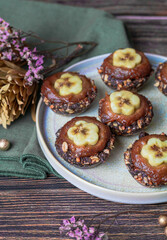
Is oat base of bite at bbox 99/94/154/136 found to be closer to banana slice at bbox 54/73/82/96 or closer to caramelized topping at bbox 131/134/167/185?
caramelized topping at bbox 131/134/167/185

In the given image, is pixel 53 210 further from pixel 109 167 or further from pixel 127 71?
pixel 127 71

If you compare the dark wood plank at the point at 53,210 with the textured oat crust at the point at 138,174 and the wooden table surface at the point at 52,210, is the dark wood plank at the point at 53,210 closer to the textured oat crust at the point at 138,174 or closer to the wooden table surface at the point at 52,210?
the wooden table surface at the point at 52,210

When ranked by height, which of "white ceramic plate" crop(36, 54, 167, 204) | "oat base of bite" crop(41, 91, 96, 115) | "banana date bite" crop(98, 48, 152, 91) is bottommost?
"white ceramic plate" crop(36, 54, 167, 204)

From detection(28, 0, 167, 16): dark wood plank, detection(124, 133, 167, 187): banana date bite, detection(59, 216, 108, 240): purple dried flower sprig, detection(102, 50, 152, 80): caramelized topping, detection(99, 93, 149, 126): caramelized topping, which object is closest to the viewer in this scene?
detection(59, 216, 108, 240): purple dried flower sprig

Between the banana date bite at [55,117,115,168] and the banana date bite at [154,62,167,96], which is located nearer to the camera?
the banana date bite at [55,117,115,168]

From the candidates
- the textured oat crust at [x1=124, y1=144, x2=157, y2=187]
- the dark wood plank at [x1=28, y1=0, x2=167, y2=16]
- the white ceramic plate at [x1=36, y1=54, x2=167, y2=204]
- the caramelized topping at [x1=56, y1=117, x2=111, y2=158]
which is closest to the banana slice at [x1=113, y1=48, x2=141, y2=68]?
the white ceramic plate at [x1=36, y1=54, x2=167, y2=204]

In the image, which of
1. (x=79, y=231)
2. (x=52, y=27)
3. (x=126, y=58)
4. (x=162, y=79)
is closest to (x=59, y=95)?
(x=126, y=58)

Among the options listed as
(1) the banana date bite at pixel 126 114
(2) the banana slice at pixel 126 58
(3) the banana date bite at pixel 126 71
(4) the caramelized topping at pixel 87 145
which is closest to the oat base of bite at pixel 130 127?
(1) the banana date bite at pixel 126 114
